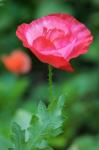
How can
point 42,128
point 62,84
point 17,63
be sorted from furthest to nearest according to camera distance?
point 62,84 < point 17,63 < point 42,128

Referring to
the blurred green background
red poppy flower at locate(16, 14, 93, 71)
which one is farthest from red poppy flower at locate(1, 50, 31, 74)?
red poppy flower at locate(16, 14, 93, 71)

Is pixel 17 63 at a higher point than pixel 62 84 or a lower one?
higher

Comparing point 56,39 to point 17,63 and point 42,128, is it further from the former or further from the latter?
point 17,63

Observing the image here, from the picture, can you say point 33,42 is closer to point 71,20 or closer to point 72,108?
point 71,20

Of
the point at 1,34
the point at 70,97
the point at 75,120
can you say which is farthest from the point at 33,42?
the point at 1,34

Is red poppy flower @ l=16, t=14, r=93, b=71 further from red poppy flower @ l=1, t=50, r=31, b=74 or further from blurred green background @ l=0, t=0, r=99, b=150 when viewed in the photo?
red poppy flower @ l=1, t=50, r=31, b=74

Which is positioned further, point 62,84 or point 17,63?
point 62,84

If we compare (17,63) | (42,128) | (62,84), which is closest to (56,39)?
(42,128)
